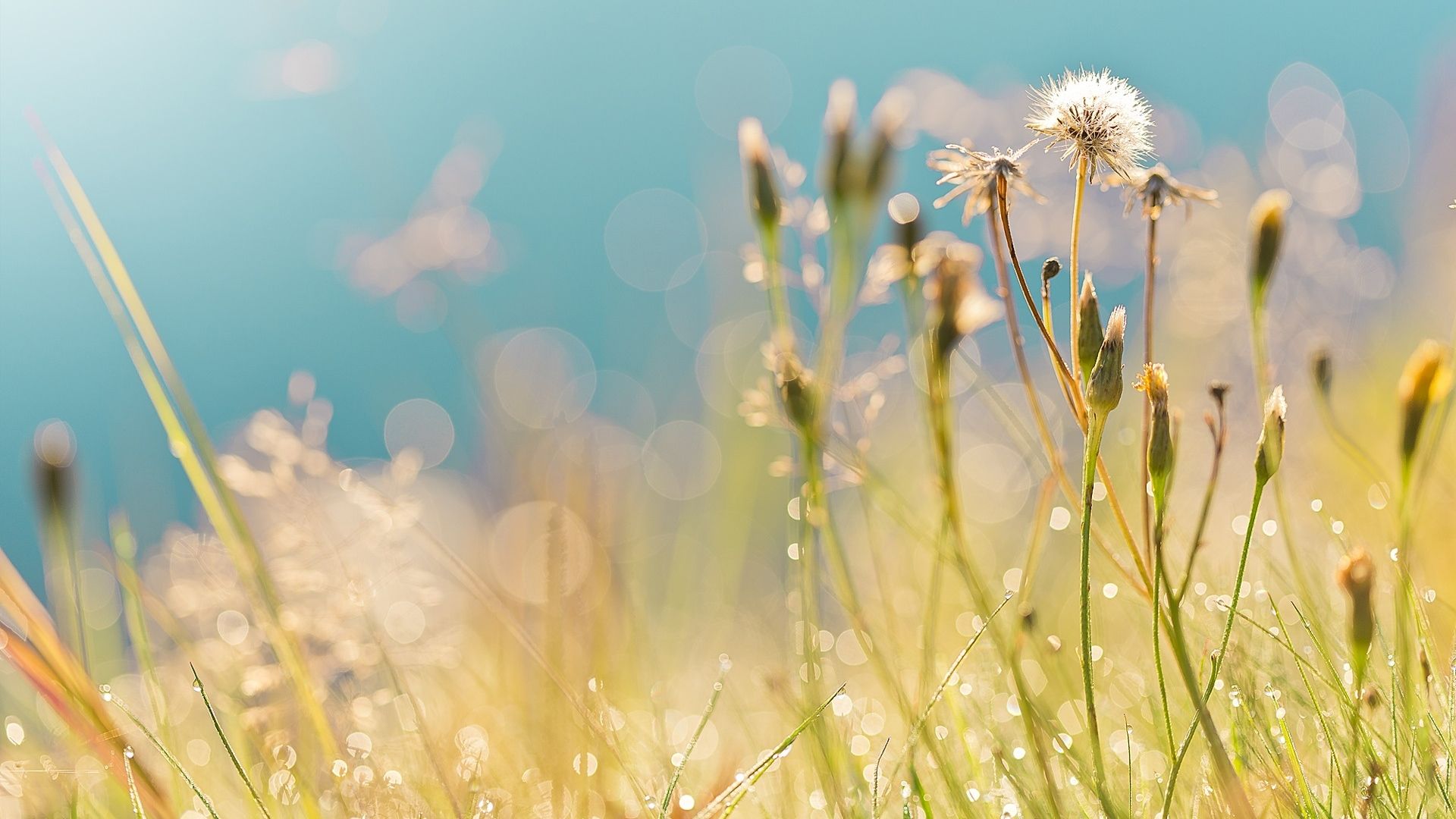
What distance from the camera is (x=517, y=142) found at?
148 feet

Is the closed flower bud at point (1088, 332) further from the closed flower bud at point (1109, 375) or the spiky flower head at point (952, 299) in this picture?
the spiky flower head at point (952, 299)

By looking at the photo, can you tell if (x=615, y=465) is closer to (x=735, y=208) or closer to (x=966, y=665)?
(x=735, y=208)

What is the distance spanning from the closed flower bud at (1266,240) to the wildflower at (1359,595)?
364mm

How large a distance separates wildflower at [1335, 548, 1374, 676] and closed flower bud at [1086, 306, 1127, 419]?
0.71 ft

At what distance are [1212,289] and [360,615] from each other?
2.66 m

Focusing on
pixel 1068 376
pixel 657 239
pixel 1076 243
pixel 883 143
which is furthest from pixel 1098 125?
pixel 657 239

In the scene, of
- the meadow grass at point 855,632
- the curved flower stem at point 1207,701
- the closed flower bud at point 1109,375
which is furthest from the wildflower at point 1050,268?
the curved flower stem at point 1207,701

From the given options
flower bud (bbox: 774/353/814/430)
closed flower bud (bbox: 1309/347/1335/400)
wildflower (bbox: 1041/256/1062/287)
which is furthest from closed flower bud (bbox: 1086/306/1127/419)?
closed flower bud (bbox: 1309/347/1335/400)

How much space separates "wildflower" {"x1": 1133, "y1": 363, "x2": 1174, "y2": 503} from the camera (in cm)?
77

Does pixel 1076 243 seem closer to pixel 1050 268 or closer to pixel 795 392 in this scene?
pixel 1050 268

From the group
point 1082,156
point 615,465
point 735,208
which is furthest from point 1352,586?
point 615,465

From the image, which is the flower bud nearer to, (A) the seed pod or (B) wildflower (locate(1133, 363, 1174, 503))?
(B) wildflower (locate(1133, 363, 1174, 503))

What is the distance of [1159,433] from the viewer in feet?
2.59

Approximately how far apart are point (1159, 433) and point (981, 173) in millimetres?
267
